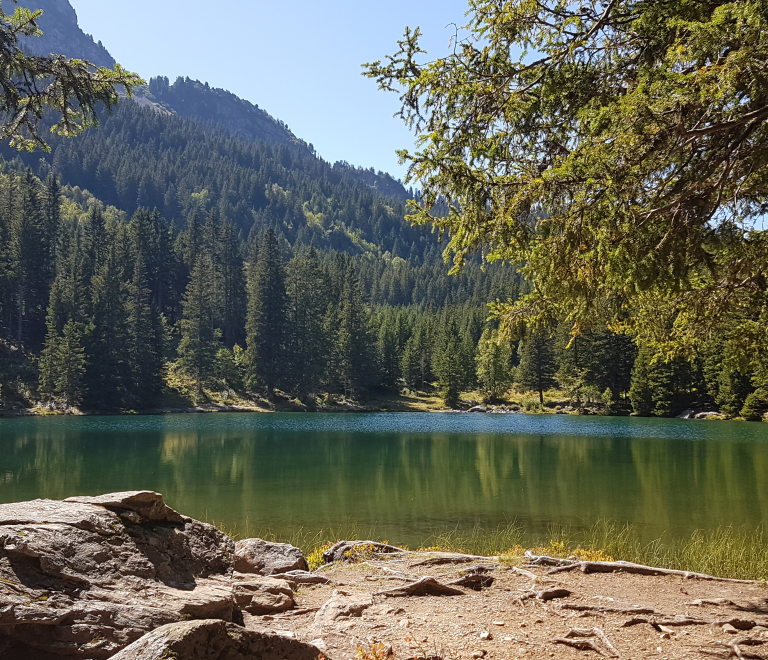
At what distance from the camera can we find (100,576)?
13.1 feet

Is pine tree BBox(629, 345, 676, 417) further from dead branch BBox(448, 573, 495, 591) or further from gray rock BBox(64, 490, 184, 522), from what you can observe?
gray rock BBox(64, 490, 184, 522)

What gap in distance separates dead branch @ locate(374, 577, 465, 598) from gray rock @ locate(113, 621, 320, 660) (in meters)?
2.72

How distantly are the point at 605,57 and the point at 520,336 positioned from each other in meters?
3.91

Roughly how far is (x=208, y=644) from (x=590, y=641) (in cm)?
310

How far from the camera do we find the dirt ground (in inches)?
179

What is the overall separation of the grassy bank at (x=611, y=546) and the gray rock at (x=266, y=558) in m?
1.83

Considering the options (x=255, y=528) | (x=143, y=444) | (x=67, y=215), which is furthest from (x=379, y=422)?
(x=67, y=215)

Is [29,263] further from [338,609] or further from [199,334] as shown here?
[338,609]

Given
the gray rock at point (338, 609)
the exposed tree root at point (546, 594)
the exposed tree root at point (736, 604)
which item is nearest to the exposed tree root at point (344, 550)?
the gray rock at point (338, 609)

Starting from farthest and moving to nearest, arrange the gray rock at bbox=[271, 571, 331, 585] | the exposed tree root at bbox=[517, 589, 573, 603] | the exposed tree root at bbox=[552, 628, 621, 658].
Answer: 1. the gray rock at bbox=[271, 571, 331, 585]
2. the exposed tree root at bbox=[517, 589, 573, 603]
3. the exposed tree root at bbox=[552, 628, 621, 658]

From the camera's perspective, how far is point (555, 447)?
3456 centimetres

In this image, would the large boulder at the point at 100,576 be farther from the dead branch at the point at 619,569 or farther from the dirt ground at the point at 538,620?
the dead branch at the point at 619,569

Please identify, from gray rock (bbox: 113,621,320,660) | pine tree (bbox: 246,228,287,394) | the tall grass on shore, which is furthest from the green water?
pine tree (bbox: 246,228,287,394)

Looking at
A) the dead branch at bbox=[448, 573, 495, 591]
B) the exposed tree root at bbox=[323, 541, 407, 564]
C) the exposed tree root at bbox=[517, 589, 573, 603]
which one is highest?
the exposed tree root at bbox=[517, 589, 573, 603]
